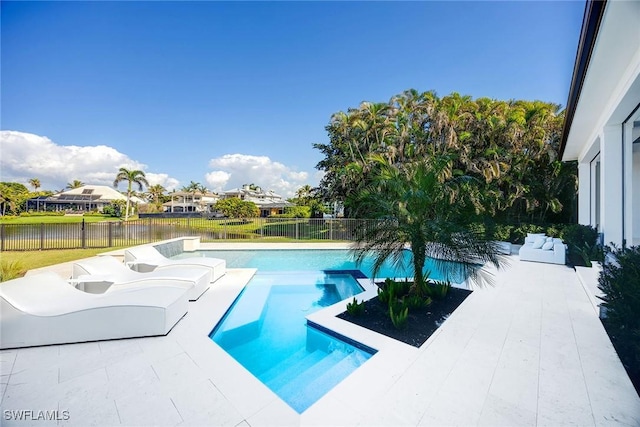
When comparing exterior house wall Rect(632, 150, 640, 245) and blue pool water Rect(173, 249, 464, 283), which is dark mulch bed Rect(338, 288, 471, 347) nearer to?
blue pool water Rect(173, 249, 464, 283)

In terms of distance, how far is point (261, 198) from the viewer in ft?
175

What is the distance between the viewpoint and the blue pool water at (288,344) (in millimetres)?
2881

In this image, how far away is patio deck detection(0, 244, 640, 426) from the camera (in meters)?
2.04

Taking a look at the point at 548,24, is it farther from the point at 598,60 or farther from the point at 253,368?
the point at 253,368

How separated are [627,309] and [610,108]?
186 inches

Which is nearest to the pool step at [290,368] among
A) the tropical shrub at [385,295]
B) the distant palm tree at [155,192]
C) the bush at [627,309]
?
the tropical shrub at [385,295]

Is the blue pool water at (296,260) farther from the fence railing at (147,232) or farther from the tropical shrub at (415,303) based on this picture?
the tropical shrub at (415,303)

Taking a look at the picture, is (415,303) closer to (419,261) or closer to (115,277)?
(419,261)

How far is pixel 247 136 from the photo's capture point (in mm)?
23109

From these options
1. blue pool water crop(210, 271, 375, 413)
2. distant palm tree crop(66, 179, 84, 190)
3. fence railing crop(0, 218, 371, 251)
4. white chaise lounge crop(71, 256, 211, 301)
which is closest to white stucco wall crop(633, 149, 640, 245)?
fence railing crop(0, 218, 371, 251)

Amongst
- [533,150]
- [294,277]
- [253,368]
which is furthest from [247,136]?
[253,368]

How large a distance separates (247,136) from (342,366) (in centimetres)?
2297

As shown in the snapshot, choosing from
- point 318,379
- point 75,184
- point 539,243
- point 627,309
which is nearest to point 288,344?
point 318,379

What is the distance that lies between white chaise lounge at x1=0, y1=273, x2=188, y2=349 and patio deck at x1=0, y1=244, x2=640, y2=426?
0.45 feet
